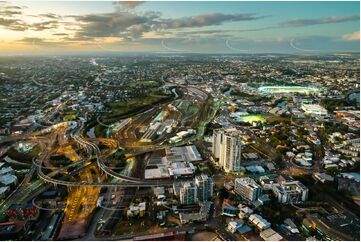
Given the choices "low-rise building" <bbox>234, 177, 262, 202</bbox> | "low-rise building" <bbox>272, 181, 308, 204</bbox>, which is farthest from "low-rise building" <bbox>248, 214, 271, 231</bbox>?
"low-rise building" <bbox>272, 181, 308, 204</bbox>

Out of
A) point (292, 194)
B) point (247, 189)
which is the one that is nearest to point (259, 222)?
point (247, 189)

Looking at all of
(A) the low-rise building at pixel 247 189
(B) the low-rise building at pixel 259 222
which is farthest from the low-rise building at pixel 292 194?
(B) the low-rise building at pixel 259 222

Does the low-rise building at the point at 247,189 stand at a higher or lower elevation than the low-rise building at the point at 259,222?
higher

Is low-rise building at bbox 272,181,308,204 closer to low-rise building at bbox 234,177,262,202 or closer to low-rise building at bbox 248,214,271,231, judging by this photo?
low-rise building at bbox 234,177,262,202

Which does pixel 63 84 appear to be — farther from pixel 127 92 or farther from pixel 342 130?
pixel 342 130

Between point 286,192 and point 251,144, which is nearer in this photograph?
point 286,192

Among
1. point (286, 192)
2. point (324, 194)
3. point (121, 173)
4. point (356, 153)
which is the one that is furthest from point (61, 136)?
point (356, 153)

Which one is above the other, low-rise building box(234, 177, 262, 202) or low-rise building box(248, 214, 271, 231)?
low-rise building box(234, 177, 262, 202)

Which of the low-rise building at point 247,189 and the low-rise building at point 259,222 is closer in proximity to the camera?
the low-rise building at point 259,222

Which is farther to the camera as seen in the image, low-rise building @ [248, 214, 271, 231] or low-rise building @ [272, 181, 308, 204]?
low-rise building @ [272, 181, 308, 204]

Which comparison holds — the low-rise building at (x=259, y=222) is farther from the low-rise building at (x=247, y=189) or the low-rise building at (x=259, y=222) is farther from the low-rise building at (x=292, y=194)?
the low-rise building at (x=292, y=194)

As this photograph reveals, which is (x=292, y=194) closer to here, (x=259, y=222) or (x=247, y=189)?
(x=247, y=189)
